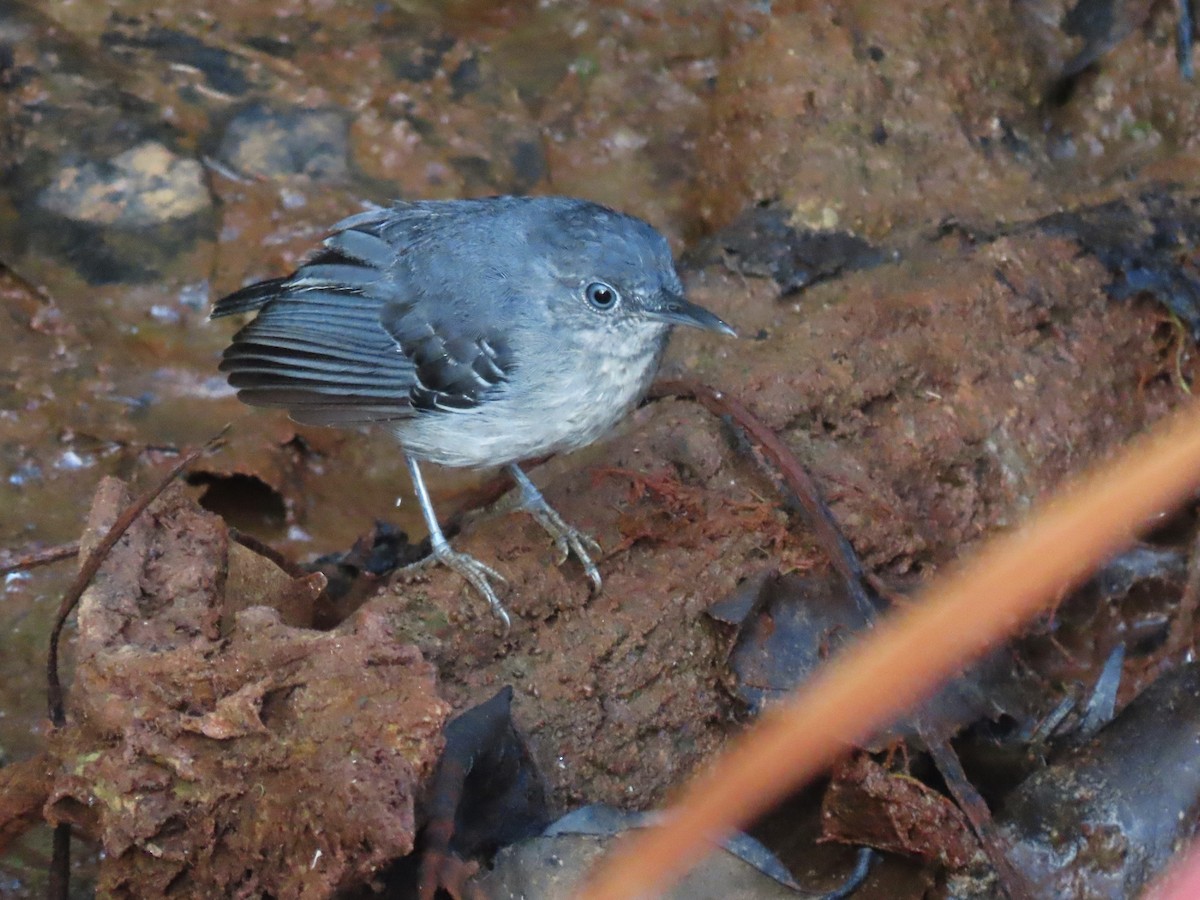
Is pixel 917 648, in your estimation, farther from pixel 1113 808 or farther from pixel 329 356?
pixel 329 356

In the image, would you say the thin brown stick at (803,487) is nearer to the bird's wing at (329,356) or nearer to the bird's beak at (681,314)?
the bird's beak at (681,314)

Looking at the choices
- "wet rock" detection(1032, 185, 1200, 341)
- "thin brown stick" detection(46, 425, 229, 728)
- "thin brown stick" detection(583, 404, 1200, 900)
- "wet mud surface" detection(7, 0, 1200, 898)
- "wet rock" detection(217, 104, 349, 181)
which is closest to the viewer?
"wet mud surface" detection(7, 0, 1200, 898)

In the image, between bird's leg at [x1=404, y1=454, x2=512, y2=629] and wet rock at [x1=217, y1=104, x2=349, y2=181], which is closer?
bird's leg at [x1=404, y1=454, x2=512, y2=629]

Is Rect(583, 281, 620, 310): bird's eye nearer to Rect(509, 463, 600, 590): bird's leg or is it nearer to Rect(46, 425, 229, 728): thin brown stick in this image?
Rect(509, 463, 600, 590): bird's leg

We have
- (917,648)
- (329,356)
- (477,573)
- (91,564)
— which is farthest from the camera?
(329,356)

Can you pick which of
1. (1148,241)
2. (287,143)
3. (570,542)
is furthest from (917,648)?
(287,143)

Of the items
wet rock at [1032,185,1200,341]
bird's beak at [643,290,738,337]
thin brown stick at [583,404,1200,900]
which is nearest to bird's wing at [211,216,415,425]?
bird's beak at [643,290,738,337]
